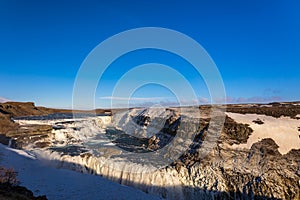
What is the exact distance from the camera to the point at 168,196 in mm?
17109

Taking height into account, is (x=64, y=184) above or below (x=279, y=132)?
below

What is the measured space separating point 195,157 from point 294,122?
12499 millimetres

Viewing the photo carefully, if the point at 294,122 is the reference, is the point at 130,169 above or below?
below

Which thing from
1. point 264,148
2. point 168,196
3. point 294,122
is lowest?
point 168,196

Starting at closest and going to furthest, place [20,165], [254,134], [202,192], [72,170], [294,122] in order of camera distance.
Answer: [202,192], [20,165], [72,170], [254,134], [294,122]

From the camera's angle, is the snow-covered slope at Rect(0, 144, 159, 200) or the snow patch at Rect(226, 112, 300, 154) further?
the snow patch at Rect(226, 112, 300, 154)

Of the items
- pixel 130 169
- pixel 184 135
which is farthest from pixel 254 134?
pixel 130 169

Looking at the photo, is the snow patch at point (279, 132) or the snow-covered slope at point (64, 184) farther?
the snow patch at point (279, 132)

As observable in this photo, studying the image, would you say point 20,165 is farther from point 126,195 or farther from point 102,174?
point 126,195

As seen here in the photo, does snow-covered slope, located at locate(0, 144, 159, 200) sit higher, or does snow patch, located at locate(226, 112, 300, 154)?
snow patch, located at locate(226, 112, 300, 154)

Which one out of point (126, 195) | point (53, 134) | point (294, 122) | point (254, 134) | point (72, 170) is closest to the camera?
point (126, 195)

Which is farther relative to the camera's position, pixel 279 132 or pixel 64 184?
pixel 279 132

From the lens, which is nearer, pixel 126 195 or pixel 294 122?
pixel 126 195

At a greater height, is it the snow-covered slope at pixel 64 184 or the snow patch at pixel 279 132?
the snow patch at pixel 279 132
